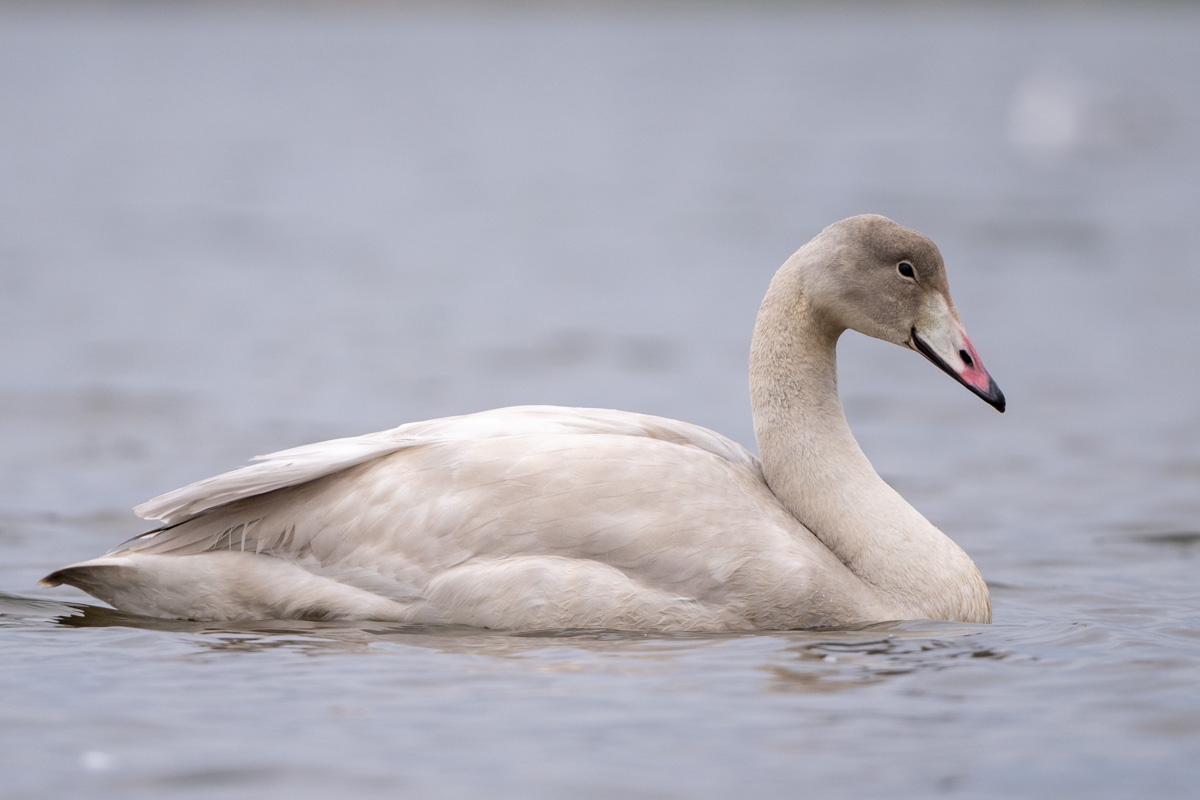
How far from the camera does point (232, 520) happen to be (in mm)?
6367

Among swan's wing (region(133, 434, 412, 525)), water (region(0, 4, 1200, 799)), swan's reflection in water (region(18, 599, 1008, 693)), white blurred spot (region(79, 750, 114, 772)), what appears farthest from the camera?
swan's wing (region(133, 434, 412, 525))

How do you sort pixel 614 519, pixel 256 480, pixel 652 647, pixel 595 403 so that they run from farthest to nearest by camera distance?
pixel 595 403 → pixel 256 480 → pixel 614 519 → pixel 652 647

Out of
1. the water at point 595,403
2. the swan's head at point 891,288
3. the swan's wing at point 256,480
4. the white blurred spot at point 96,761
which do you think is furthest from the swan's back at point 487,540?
the white blurred spot at point 96,761

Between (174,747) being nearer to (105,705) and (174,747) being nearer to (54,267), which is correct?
(105,705)

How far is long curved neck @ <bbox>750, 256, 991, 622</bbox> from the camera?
6316 millimetres

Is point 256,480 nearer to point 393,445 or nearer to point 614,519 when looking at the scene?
point 393,445

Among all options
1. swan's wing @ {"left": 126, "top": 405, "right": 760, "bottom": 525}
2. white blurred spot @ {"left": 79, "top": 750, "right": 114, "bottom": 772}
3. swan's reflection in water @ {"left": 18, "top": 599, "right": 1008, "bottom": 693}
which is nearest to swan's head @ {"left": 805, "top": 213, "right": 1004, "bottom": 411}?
swan's wing @ {"left": 126, "top": 405, "right": 760, "bottom": 525}

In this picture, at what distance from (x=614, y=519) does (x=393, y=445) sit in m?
0.93

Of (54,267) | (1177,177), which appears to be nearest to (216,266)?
(54,267)

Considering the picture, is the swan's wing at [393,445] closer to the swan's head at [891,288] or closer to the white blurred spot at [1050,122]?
the swan's head at [891,288]

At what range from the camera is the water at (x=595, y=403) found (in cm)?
496

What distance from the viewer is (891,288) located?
253 inches

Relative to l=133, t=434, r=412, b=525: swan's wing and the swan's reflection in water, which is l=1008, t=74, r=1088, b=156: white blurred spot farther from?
l=133, t=434, r=412, b=525: swan's wing

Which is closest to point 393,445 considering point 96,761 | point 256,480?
point 256,480
